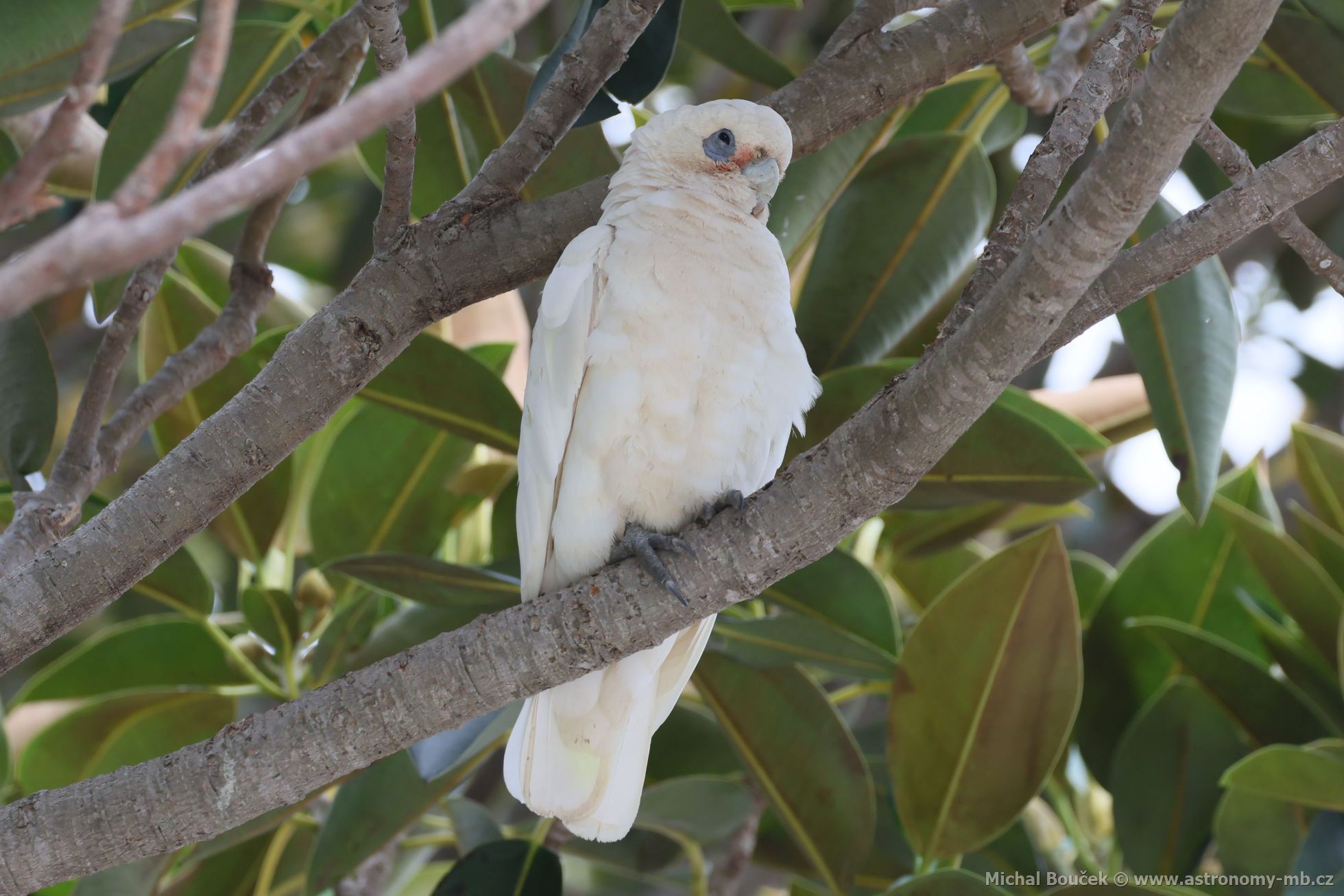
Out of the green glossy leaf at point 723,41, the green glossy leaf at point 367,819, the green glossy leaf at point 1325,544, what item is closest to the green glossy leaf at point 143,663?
the green glossy leaf at point 367,819

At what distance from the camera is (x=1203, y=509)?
1229mm

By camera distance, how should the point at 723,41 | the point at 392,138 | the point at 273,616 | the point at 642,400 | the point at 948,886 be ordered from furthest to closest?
the point at 273,616 → the point at 723,41 → the point at 948,886 → the point at 642,400 → the point at 392,138

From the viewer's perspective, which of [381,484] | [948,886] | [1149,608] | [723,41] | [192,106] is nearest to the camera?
[192,106]

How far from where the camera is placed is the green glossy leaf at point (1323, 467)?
166 centimetres

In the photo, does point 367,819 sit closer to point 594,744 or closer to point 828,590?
point 594,744

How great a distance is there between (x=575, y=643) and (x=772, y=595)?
0.58 meters

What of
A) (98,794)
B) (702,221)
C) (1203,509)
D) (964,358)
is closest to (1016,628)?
(1203,509)

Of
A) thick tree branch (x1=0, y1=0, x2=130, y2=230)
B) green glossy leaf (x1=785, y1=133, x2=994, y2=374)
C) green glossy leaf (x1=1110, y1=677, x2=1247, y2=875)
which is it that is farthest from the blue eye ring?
green glossy leaf (x1=1110, y1=677, x2=1247, y2=875)

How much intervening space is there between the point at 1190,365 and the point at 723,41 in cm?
66

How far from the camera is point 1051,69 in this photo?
4.72ft

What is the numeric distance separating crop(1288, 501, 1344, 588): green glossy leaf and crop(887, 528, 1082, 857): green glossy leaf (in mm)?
515

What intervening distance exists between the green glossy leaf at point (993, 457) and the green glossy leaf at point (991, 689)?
104mm

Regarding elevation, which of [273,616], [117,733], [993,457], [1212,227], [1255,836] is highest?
[1212,227]

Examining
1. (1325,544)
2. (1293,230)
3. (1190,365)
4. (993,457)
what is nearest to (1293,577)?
(1325,544)
